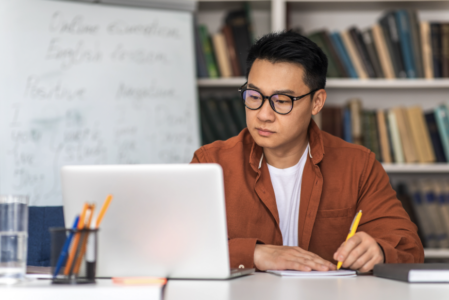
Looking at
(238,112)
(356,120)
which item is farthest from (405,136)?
(238,112)

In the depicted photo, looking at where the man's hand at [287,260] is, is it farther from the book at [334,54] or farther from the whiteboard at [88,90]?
the book at [334,54]

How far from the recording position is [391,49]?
2564mm

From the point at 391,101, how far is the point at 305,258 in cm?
189

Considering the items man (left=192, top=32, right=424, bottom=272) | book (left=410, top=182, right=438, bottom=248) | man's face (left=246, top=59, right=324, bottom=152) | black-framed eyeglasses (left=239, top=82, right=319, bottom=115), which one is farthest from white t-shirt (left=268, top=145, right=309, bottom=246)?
book (left=410, top=182, right=438, bottom=248)

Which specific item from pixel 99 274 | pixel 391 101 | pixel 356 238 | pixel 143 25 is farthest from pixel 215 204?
pixel 391 101

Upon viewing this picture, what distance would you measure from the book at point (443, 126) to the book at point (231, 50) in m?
1.07

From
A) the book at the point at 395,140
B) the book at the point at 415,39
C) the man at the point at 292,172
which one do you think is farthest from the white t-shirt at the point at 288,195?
the book at the point at 415,39

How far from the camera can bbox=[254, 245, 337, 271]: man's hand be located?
114cm

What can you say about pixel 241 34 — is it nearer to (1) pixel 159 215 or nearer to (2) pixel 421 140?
(2) pixel 421 140

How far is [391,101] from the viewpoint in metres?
2.81

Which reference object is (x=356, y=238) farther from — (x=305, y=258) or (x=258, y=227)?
(x=258, y=227)

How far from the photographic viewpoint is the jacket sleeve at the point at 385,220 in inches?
53.3

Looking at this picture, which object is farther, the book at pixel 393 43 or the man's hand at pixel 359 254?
the book at pixel 393 43

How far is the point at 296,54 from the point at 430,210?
1.35m
